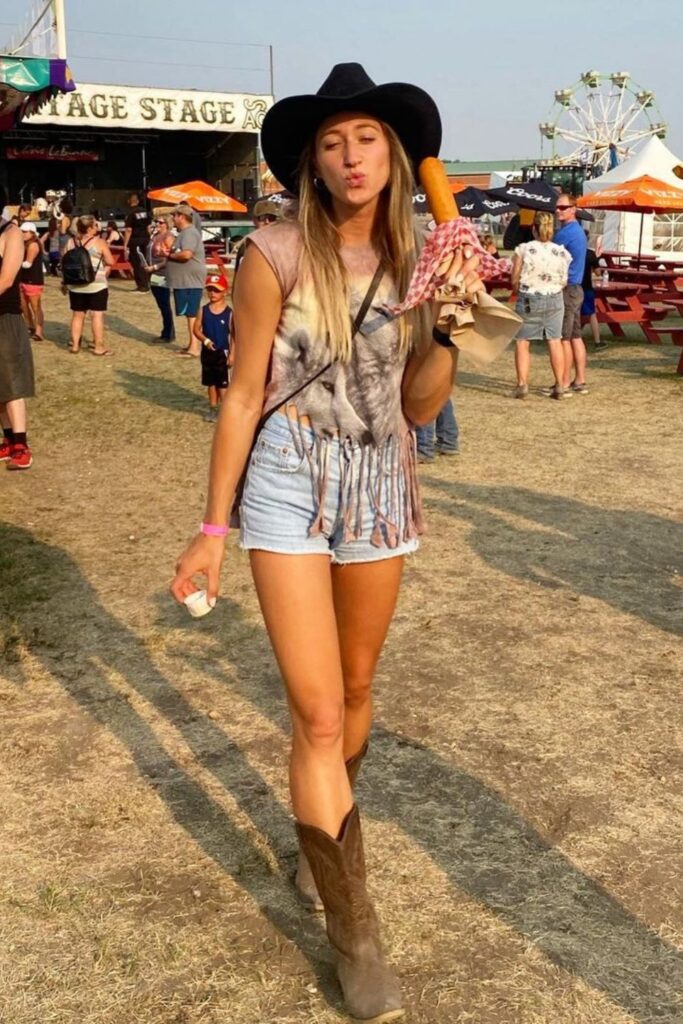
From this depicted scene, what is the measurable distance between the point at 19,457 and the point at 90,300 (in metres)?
5.43

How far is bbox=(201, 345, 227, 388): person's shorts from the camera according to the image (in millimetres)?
9359

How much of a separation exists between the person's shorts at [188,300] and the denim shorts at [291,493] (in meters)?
11.0

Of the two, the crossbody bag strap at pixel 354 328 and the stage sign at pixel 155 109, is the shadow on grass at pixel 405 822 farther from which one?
the stage sign at pixel 155 109

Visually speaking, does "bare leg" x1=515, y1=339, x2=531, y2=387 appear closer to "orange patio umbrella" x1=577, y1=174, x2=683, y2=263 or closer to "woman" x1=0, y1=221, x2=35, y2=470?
"woman" x1=0, y1=221, x2=35, y2=470

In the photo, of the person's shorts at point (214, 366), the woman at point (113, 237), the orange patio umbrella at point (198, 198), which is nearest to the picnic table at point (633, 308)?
the person's shorts at point (214, 366)

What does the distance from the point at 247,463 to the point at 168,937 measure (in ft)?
4.07

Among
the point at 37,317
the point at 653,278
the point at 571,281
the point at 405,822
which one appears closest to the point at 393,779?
the point at 405,822

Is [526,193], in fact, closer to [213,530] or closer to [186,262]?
[186,262]

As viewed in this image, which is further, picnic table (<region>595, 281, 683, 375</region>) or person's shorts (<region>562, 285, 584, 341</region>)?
picnic table (<region>595, 281, 683, 375</region>)

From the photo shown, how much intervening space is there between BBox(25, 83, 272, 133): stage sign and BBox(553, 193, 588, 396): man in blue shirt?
27015 millimetres

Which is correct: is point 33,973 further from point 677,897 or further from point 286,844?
point 677,897

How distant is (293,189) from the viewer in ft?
8.18

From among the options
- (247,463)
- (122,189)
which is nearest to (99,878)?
(247,463)

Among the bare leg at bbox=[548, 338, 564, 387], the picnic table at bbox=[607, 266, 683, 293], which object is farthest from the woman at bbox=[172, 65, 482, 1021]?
the picnic table at bbox=[607, 266, 683, 293]
